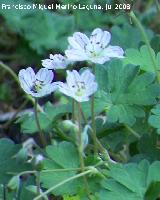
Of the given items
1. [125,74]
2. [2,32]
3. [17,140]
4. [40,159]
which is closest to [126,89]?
[125,74]

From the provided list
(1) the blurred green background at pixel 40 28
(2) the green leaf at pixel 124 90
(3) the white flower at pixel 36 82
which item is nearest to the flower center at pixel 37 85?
(3) the white flower at pixel 36 82

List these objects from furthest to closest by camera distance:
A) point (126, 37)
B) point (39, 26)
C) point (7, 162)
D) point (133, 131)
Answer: point (39, 26) < point (126, 37) < point (133, 131) < point (7, 162)

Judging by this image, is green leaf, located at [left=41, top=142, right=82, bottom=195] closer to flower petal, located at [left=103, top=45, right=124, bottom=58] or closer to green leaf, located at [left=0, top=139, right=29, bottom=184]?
green leaf, located at [left=0, top=139, right=29, bottom=184]

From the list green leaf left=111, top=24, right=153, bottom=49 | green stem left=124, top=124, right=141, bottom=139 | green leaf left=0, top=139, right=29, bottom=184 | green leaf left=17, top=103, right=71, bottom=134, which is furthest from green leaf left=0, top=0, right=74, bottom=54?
green leaf left=0, top=139, right=29, bottom=184

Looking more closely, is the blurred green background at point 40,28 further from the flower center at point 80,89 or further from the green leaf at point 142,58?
the flower center at point 80,89

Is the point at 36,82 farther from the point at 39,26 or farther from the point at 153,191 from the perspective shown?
the point at 39,26

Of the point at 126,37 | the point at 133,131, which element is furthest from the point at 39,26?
the point at 133,131
